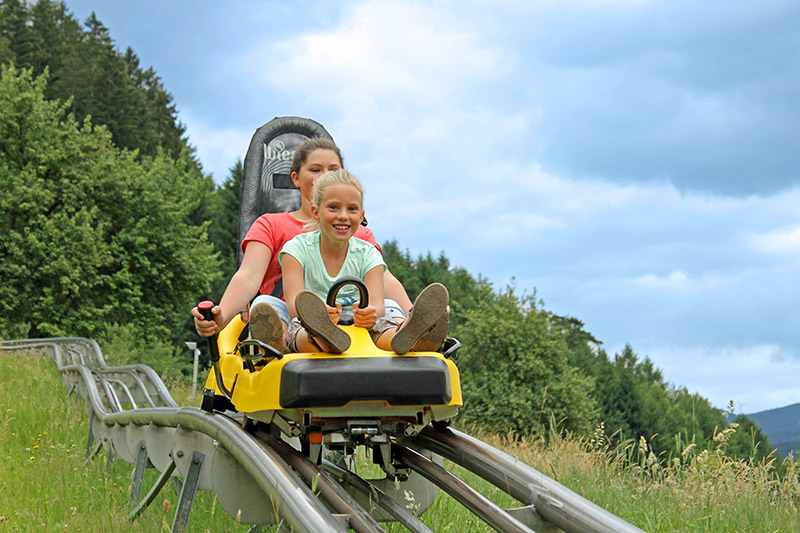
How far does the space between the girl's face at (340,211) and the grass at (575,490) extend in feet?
4.13

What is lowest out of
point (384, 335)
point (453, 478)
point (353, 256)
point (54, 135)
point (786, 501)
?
point (786, 501)

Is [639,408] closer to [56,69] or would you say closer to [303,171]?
[56,69]

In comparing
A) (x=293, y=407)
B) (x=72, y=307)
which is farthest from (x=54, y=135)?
(x=293, y=407)

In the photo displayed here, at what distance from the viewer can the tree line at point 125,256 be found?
24.3 meters

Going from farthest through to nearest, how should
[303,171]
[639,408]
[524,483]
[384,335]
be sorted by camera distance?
1. [639,408]
2. [303,171]
3. [384,335]
4. [524,483]

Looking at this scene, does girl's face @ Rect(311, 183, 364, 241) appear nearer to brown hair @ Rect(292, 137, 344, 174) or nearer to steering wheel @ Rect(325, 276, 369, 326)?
steering wheel @ Rect(325, 276, 369, 326)

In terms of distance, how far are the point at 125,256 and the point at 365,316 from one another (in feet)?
80.6

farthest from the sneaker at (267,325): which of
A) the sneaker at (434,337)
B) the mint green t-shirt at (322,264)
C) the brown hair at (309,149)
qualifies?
the brown hair at (309,149)

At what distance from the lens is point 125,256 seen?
26.0 meters

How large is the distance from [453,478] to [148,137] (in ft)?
154

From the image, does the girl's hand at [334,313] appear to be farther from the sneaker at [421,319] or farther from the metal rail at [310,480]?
the metal rail at [310,480]

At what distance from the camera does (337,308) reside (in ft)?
10.2

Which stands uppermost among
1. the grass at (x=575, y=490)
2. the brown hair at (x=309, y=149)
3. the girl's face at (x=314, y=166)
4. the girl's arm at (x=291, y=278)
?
the brown hair at (x=309, y=149)

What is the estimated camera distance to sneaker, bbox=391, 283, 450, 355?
2828mm
